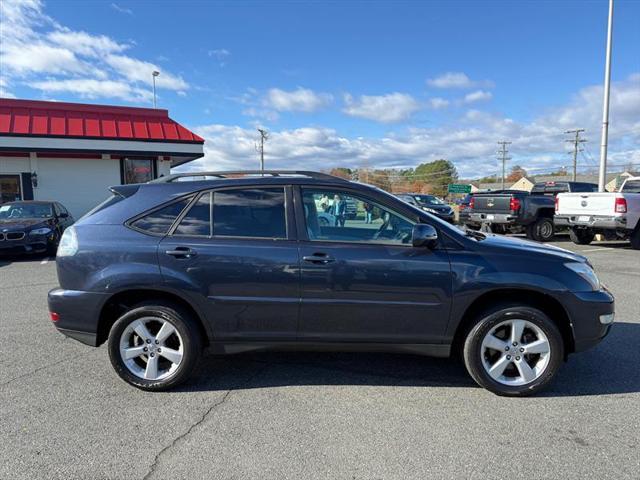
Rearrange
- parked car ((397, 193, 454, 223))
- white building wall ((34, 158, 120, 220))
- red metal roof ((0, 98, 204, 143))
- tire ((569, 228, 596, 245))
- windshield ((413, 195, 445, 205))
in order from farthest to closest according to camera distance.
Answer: windshield ((413, 195, 445, 205)), parked car ((397, 193, 454, 223)), white building wall ((34, 158, 120, 220)), red metal roof ((0, 98, 204, 143)), tire ((569, 228, 596, 245))

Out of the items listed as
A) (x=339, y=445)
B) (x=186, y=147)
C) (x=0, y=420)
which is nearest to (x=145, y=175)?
(x=186, y=147)

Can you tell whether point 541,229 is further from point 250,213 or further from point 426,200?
point 250,213

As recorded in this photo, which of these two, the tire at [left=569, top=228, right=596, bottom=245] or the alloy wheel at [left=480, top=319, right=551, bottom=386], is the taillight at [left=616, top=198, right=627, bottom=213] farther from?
the alloy wheel at [left=480, top=319, right=551, bottom=386]

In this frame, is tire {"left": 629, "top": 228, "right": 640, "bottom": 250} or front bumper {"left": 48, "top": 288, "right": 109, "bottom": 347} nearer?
front bumper {"left": 48, "top": 288, "right": 109, "bottom": 347}

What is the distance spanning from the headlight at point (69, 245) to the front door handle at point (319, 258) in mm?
1883

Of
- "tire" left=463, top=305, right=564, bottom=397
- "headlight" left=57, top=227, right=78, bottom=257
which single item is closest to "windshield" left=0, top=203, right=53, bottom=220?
"headlight" left=57, top=227, right=78, bottom=257

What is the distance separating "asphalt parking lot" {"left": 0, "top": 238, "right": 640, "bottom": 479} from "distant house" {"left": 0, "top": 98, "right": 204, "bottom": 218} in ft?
43.9

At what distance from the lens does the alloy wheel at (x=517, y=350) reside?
3410mm

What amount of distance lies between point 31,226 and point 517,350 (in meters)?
10.6

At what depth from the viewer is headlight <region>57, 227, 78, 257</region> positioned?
3543 millimetres

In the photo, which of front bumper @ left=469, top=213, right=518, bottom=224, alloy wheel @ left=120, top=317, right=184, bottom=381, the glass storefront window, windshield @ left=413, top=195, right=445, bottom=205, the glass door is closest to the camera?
alloy wheel @ left=120, top=317, right=184, bottom=381

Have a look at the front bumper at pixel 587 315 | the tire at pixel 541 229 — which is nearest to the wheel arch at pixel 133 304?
the front bumper at pixel 587 315

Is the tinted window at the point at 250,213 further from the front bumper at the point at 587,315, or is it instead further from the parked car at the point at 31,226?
the parked car at the point at 31,226

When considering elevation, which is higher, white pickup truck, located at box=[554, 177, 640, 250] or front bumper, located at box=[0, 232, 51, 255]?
white pickup truck, located at box=[554, 177, 640, 250]
